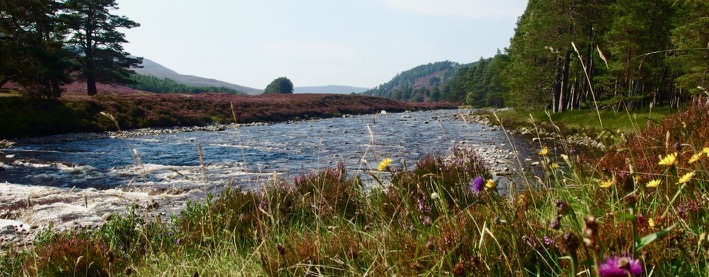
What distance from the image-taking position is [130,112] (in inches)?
1236

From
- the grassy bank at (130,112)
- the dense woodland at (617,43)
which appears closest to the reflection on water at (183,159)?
the grassy bank at (130,112)

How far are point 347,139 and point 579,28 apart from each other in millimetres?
15697

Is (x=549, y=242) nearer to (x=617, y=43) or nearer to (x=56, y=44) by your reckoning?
(x=617, y=43)

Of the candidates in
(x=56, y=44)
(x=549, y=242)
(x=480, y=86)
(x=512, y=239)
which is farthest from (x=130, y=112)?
(x=480, y=86)

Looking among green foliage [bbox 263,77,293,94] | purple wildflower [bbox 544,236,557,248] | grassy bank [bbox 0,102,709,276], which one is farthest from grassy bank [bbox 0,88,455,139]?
green foliage [bbox 263,77,293,94]

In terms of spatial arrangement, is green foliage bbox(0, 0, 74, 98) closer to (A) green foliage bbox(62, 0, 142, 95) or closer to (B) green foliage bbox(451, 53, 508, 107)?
(A) green foliage bbox(62, 0, 142, 95)

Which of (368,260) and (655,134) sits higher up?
(655,134)

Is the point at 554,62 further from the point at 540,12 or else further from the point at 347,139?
the point at 347,139

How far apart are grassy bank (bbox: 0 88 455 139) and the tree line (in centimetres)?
147

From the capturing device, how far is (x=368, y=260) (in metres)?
2.72

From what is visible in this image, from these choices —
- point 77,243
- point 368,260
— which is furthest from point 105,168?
point 368,260

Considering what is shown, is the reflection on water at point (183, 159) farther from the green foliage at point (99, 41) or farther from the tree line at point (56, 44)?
the green foliage at point (99, 41)

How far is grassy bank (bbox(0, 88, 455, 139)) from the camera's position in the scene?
2358 cm

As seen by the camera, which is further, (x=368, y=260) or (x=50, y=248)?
(x=50, y=248)
